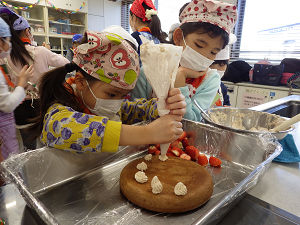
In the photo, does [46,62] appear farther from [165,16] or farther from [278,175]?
[165,16]

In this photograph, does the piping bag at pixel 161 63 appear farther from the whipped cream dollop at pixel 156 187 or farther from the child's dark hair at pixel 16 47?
the child's dark hair at pixel 16 47

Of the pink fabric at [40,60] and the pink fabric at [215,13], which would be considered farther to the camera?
the pink fabric at [40,60]

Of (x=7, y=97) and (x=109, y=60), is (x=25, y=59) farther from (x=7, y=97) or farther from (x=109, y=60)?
(x=109, y=60)

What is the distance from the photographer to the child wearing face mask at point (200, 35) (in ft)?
2.62

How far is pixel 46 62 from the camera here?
5.51ft

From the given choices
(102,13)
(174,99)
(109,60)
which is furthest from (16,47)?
(102,13)

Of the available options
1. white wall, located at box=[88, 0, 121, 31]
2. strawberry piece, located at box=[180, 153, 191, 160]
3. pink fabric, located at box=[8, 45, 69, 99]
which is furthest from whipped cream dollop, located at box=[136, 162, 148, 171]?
white wall, located at box=[88, 0, 121, 31]

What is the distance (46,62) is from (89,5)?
3.34m

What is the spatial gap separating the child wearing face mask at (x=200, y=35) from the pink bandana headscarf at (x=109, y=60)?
30 cm

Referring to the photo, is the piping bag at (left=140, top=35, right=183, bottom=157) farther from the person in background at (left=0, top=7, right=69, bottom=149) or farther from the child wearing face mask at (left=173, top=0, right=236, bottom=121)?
the person in background at (left=0, top=7, right=69, bottom=149)

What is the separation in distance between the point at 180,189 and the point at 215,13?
67cm

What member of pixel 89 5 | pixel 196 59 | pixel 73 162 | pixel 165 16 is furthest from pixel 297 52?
pixel 89 5

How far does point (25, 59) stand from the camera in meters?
1.51

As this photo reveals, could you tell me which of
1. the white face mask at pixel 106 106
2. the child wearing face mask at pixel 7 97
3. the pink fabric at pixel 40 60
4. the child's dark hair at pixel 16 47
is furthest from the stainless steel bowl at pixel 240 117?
the child's dark hair at pixel 16 47
